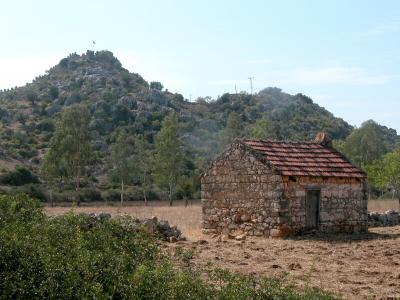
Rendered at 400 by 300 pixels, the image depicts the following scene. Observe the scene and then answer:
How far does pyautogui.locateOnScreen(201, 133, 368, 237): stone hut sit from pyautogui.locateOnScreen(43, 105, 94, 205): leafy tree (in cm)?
3008

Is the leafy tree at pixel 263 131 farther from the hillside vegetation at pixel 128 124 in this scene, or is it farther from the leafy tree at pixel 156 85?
the leafy tree at pixel 156 85

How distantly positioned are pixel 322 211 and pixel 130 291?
1318cm

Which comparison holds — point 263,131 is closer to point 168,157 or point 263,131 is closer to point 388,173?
point 168,157

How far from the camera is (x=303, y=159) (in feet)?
68.0

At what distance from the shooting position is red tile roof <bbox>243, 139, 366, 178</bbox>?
1959cm

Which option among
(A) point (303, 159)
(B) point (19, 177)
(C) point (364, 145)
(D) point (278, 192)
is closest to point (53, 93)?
(B) point (19, 177)

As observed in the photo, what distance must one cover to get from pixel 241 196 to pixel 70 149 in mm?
33474

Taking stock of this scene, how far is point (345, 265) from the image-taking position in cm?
1364

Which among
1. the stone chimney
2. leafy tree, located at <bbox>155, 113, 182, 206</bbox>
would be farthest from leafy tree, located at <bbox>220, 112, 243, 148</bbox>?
the stone chimney

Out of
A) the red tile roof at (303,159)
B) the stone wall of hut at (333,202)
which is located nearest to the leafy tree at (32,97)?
the red tile roof at (303,159)

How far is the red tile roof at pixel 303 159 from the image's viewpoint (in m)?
19.6

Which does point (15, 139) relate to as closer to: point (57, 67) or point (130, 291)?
point (57, 67)

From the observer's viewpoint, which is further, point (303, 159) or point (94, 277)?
point (303, 159)

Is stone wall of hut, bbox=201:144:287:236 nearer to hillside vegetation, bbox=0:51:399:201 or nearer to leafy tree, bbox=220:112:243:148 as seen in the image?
hillside vegetation, bbox=0:51:399:201
